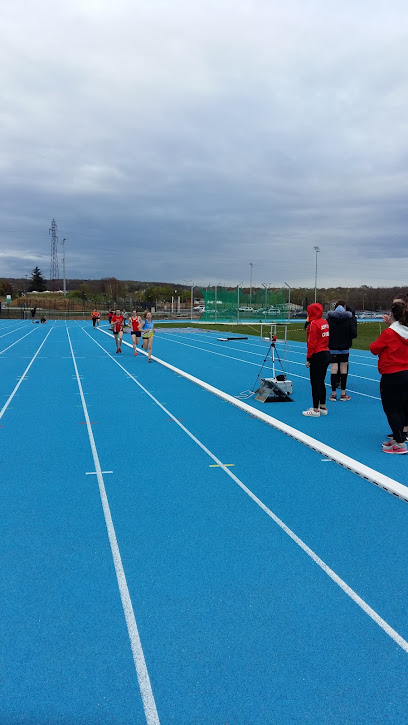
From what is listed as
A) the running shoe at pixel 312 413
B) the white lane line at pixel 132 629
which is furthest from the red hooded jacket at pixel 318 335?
the white lane line at pixel 132 629

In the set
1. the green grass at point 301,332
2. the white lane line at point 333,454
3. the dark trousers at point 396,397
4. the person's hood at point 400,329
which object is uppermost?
the person's hood at point 400,329

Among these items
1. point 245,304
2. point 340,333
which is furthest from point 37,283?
point 340,333

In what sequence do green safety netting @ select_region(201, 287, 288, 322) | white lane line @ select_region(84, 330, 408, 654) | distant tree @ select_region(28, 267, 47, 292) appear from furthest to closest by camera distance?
distant tree @ select_region(28, 267, 47, 292) < green safety netting @ select_region(201, 287, 288, 322) < white lane line @ select_region(84, 330, 408, 654)

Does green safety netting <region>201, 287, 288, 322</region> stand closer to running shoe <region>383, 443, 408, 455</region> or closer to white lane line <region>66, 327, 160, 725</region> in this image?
running shoe <region>383, 443, 408, 455</region>

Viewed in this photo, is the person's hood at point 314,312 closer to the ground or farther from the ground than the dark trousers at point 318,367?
farther from the ground

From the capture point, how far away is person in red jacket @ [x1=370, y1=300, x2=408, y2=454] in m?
6.79

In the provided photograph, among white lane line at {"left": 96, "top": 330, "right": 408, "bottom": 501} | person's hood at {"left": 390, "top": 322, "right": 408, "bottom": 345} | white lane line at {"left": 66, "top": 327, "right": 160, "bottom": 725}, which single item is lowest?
white lane line at {"left": 66, "top": 327, "right": 160, "bottom": 725}

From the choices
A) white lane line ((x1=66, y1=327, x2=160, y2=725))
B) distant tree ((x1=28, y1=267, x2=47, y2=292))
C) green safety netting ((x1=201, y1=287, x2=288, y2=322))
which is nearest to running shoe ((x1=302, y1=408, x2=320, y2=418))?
white lane line ((x1=66, y1=327, x2=160, y2=725))

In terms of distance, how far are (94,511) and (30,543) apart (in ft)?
2.53

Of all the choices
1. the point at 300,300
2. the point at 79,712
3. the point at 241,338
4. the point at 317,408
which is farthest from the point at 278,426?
the point at 300,300

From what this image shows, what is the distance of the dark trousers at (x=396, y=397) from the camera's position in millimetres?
6789

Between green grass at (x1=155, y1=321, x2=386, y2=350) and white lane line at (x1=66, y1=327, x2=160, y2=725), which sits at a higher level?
green grass at (x1=155, y1=321, x2=386, y2=350)

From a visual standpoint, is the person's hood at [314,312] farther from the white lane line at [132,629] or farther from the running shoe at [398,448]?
the white lane line at [132,629]

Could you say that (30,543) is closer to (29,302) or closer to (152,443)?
(152,443)
